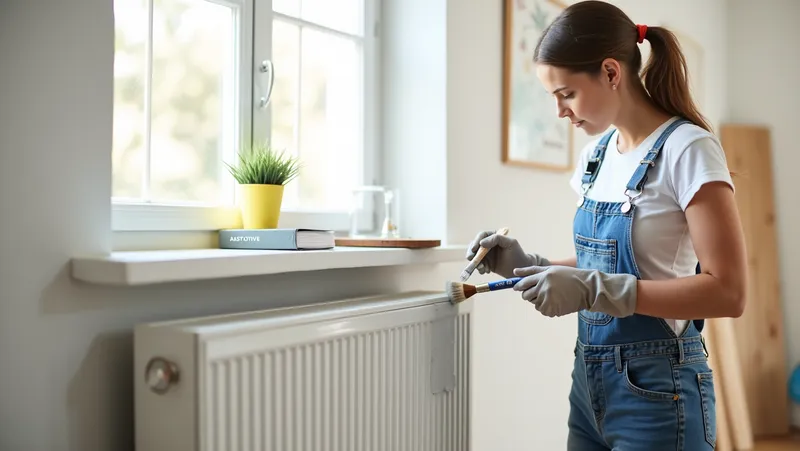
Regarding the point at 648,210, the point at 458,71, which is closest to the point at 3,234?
the point at 648,210

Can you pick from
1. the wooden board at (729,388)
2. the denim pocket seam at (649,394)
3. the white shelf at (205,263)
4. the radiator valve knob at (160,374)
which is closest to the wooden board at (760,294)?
the wooden board at (729,388)

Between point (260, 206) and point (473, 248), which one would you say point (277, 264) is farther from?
point (473, 248)

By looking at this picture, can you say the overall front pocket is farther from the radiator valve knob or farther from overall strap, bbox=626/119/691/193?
the radiator valve knob

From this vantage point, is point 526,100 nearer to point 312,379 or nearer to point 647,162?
point 647,162

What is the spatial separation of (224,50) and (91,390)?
2.60 feet

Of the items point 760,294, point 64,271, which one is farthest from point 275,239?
point 760,294

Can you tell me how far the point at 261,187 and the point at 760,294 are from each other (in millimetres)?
2936

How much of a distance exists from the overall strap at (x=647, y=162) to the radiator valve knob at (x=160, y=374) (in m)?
0.88

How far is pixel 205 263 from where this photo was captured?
113cm

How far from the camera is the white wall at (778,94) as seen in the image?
356 centimetres

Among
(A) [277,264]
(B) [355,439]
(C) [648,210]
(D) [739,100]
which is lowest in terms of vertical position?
(B) [355,439]

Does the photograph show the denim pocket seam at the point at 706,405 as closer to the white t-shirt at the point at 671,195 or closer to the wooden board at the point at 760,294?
the white t-shirt at the point at 671,195

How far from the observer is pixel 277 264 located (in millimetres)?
1255

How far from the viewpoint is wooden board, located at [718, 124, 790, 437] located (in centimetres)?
343
